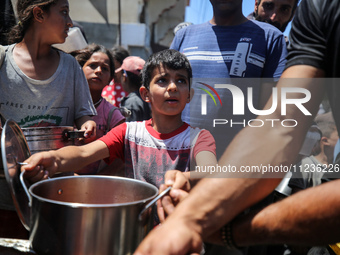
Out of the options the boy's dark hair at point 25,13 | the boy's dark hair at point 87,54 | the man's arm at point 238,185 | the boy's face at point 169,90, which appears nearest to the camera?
the man's arm at point 238,185

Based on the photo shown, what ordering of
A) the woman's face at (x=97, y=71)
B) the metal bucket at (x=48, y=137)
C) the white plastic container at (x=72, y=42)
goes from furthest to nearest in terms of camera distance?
1. the white plastic container at (x=72, y=42)
2. the woman's face at (x=97, y=71)
3. the metal bucket at (x=48, y=137)

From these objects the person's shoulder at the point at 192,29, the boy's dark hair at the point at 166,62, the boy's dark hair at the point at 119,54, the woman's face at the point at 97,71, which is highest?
the person's shoulder at the point at 192,29

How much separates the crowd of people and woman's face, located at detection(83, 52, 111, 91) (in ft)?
0.04

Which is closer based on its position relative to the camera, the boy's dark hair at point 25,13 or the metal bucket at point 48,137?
the metal bucket at point 48,137

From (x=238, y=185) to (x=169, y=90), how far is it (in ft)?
3.40

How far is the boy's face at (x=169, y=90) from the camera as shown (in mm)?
1906

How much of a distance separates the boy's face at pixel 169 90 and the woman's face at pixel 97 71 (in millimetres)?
1095

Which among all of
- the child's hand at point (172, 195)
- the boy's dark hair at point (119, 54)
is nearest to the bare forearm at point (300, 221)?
the child's hand at point (172, 195)

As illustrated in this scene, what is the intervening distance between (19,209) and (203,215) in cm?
56

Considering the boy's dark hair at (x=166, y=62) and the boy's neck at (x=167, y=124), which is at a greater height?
the boy's dark hair at (x=166, y=62)

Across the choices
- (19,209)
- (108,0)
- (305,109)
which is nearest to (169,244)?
(19,209)

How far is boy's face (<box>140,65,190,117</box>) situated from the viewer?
75.0 inches

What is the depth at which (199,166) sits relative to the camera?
164cm

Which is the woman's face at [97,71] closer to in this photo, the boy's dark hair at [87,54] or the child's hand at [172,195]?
the boy's dark hair at [87,54]
